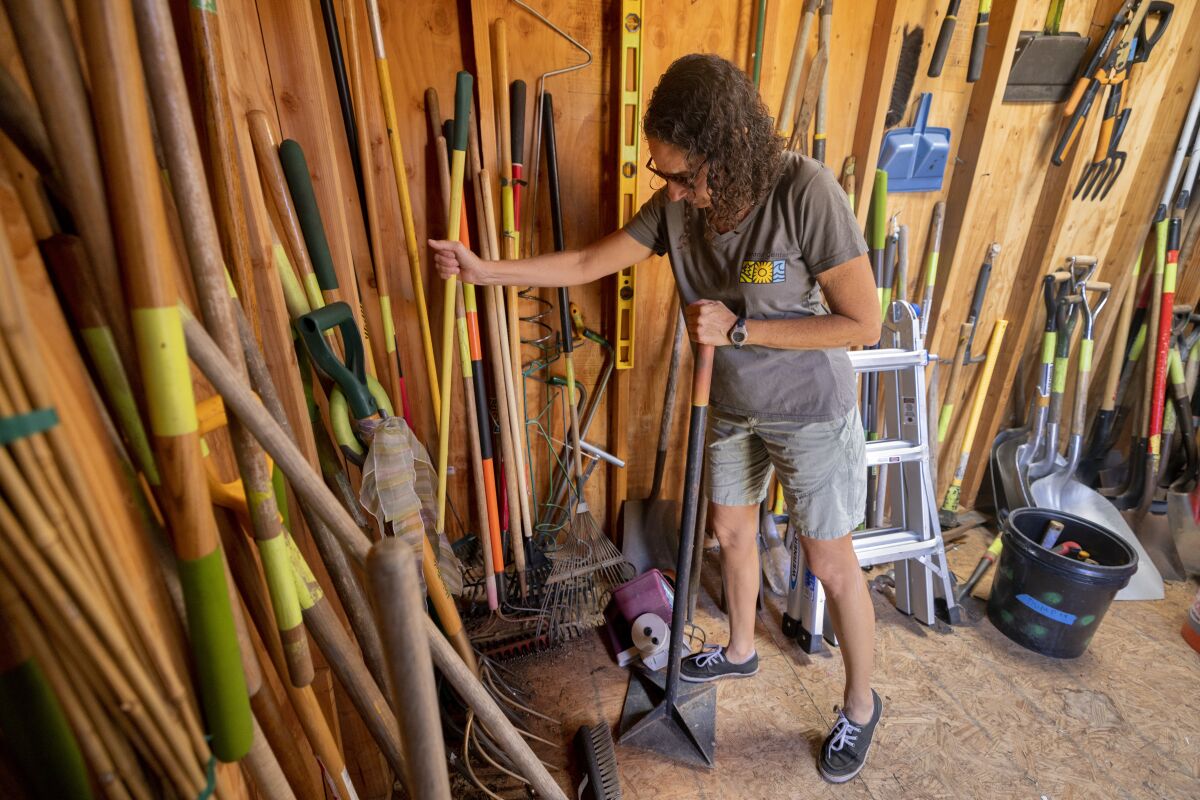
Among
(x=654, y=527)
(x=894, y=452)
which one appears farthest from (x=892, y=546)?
(x=654, y=527)

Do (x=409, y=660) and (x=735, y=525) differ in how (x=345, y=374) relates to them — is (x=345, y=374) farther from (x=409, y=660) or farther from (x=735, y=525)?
(x=735, y=525)

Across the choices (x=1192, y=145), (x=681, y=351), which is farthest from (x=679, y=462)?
(x=1192, y=145)

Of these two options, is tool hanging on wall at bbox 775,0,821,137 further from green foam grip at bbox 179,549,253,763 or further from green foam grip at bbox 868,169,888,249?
green foam grip at bbox 179,549,253,763

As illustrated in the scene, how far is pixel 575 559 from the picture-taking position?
78.4 inches

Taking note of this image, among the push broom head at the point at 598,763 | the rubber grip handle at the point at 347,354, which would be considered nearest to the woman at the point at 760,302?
the rubber grip handle at the point at 347,354

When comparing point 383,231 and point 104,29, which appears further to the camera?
point 383,231

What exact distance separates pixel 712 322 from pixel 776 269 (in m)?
0.19

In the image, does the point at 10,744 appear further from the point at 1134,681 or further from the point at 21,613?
the point at 1134,681

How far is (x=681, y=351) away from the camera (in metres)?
2.04

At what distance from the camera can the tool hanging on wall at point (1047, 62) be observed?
1924 mm

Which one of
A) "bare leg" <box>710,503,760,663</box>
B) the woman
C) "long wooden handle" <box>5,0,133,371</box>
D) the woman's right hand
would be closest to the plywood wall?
the woman's right hand

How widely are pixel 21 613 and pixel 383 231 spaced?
1380 millimetres

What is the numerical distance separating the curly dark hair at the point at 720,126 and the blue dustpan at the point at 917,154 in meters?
1.11

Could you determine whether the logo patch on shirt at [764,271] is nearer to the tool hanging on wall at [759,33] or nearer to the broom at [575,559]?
the broom at [575,559]
